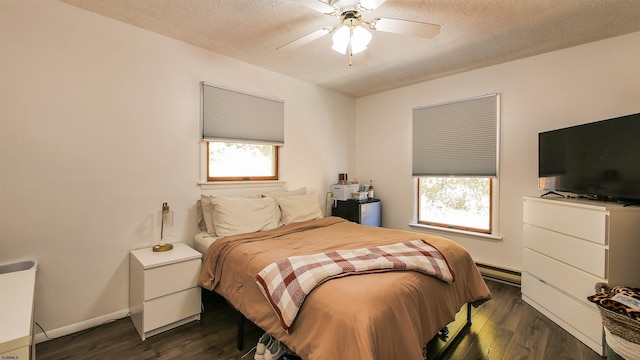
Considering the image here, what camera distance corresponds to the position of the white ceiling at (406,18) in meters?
2.10

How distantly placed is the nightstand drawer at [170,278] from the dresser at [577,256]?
298cm

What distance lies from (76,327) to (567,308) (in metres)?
3.86

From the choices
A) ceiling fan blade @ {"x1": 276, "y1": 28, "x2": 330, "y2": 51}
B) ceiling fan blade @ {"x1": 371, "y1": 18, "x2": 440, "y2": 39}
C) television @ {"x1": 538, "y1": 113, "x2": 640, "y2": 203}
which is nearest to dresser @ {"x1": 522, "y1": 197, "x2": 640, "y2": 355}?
television @ {"x1": 538, "y1": 113, "x2": 640, "y2": 203}

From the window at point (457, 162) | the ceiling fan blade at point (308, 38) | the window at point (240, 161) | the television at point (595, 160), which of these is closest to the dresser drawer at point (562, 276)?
the television at point (595, 160)

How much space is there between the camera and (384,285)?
58.8 inches

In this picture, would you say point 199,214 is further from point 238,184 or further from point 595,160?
point 595,160

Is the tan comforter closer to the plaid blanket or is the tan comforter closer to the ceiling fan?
the plaid blanket

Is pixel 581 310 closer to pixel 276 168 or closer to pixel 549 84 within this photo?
pixel 549 84

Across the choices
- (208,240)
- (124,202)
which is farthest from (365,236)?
(124,202)

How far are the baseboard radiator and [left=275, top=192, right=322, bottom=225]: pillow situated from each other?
6.80 feet

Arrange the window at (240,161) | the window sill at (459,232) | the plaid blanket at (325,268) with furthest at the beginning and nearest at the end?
the window sill at (459,232) → the window at (240,161) → the plaid blanket at (325,268)

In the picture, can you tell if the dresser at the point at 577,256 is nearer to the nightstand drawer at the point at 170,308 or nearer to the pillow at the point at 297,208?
the pillow at the point at 297,208

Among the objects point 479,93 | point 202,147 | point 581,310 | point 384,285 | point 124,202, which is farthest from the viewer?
point 479,93

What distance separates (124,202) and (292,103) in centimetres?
221
